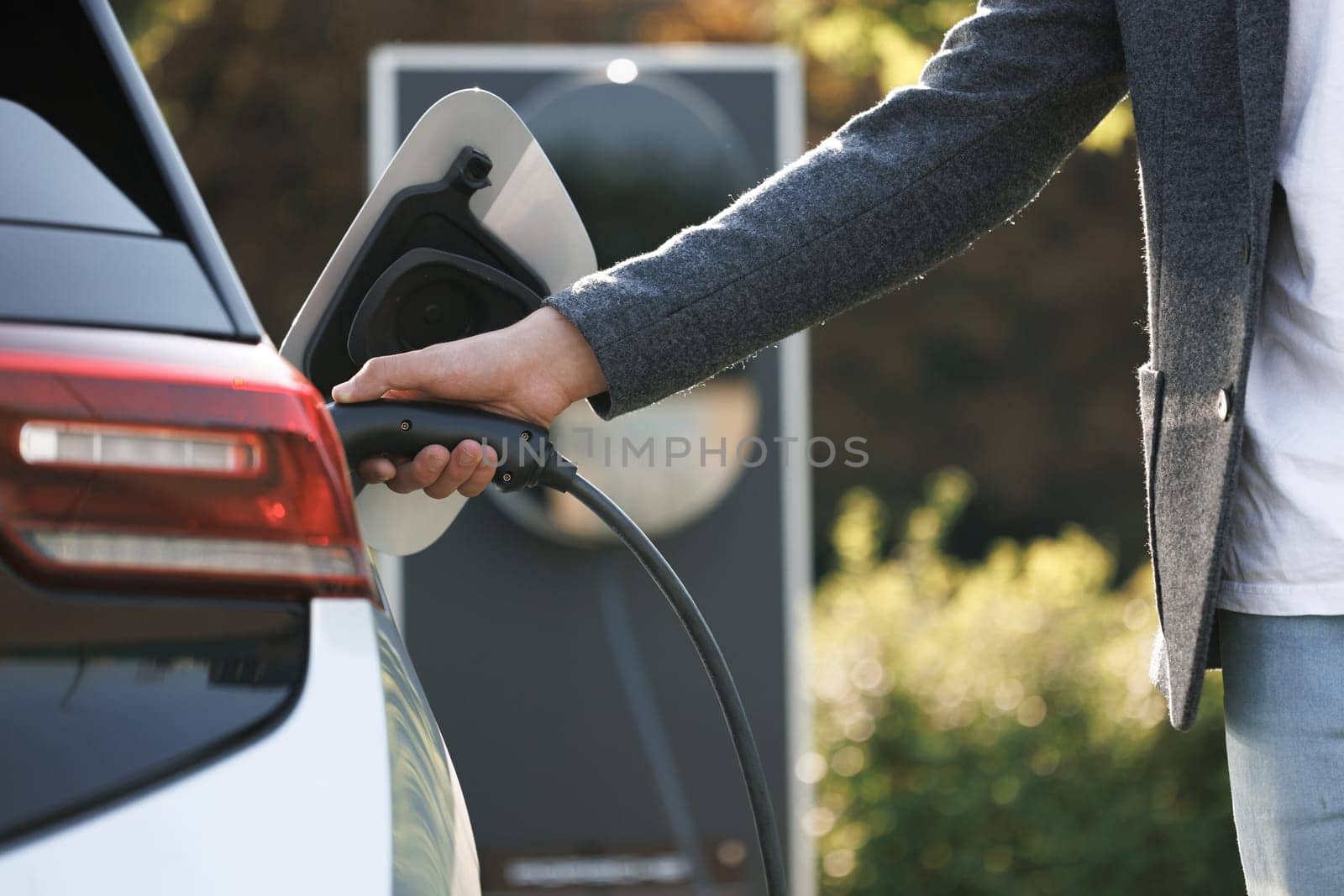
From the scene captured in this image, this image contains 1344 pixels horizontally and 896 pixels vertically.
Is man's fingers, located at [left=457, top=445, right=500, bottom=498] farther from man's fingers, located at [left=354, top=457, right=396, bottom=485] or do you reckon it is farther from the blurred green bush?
the blurred green bush

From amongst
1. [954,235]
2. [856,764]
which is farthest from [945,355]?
[954,235]

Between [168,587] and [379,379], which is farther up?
[379,379]

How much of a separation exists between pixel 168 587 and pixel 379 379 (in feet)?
1.51

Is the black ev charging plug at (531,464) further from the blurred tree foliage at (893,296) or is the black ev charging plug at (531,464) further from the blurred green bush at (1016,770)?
the blurred tree foliage at (893,296)

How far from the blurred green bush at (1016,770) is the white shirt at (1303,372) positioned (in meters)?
3.01

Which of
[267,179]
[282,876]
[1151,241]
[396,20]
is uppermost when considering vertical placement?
[396,20]

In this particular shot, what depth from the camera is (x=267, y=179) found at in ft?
32.7

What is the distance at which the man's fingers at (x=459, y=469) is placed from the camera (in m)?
1.43

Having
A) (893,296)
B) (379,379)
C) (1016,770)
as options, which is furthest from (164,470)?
(893,296)

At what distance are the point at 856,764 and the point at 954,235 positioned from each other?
10.4 feet

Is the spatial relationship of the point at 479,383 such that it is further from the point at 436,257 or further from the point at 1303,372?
the point at 1303,372

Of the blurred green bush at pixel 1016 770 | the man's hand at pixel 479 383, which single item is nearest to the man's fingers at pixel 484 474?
the man's hand at pixel 479 383

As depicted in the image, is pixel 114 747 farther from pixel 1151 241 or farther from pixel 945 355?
pixel 945 355

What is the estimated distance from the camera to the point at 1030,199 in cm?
175
